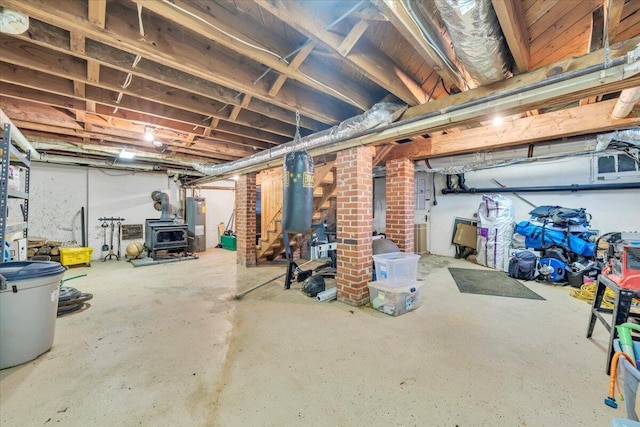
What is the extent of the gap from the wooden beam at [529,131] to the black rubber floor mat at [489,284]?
6.61ft

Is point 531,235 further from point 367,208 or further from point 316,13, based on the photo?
point 316,13

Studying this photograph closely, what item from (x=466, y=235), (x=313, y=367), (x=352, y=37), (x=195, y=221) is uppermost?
(x=352, y=37)

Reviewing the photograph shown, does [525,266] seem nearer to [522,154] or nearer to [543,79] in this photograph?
[522,154]

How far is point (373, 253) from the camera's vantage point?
3.46 m

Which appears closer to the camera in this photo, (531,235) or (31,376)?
(31,376)

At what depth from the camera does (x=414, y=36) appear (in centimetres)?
144

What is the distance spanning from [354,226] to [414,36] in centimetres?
204

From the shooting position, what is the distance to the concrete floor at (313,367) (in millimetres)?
1493

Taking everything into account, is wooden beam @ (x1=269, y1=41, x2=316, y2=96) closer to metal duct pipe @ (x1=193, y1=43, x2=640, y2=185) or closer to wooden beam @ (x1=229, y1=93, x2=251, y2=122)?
wooden beam @ (x1=229, y1=93, x2=251, y2=122)

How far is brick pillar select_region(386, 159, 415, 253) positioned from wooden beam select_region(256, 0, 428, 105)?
5.01 ft

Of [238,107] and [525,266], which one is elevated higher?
[238,107]

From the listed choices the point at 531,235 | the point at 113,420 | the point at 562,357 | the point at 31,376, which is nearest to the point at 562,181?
the point at 531,235

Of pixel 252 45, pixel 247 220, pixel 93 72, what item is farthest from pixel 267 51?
pixel 247 220

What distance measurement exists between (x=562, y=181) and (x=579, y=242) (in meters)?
1.41
